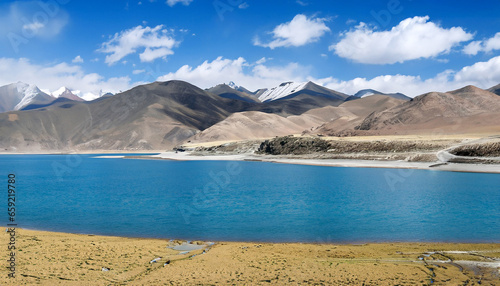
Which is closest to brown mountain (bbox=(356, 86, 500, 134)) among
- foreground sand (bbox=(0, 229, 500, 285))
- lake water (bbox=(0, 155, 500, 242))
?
lake water (bbox=(0, 155, 500, 242))

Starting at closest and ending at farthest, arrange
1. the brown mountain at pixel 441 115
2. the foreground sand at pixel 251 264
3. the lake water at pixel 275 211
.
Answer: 1. the foreground sand at pixel 251 264
2. the lake water at pixel 275 211
3. the brown mountain at pixel 441 115

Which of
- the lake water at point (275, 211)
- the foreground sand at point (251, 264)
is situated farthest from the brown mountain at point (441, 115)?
the foreground sand at point (251, 264)

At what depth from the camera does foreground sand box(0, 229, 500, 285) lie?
14.3 metres

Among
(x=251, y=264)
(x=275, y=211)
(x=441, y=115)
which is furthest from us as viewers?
(x=441, y=115)

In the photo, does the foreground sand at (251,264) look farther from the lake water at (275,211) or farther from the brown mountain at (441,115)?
the brown mountain at (441,115)

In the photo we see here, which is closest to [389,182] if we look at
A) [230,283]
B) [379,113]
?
[230,283]

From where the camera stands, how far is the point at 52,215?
31.3 m

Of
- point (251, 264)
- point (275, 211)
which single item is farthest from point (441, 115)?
point (251, 264)

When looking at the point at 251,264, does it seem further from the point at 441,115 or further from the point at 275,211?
the point at 441,115

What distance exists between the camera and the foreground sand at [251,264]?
14336 mm

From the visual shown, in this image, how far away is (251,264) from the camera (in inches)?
653

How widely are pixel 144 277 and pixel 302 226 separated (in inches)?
564

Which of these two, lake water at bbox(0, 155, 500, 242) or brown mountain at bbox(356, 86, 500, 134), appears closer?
lake water at bbox(0, 155, 500, 242)

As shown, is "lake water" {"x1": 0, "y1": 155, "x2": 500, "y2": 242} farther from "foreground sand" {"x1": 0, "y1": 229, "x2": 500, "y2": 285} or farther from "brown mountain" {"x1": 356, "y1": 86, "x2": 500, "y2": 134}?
"brown mountain" {"x1": 356, "y1": 86, "x2": 500, "y2": 134}
